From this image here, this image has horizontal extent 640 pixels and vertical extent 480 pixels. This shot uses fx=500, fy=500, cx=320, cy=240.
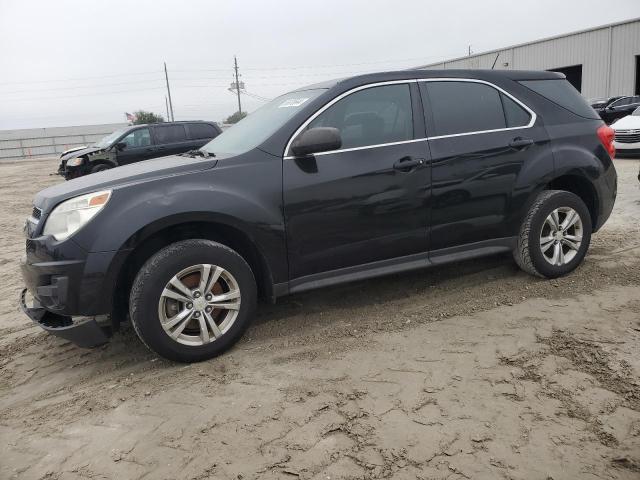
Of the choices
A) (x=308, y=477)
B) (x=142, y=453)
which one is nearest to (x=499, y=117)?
(x=308, y=477)

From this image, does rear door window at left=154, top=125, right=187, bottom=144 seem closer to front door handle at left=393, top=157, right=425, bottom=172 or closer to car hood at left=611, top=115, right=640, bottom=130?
front door handle at left=393, top=157, right=425, bottom=172

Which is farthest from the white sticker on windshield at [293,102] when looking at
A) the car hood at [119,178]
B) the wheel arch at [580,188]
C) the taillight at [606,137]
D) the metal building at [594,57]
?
the metal building at [594,57]

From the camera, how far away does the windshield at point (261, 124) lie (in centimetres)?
366

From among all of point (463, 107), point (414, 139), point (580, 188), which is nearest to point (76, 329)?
point (414, 139)

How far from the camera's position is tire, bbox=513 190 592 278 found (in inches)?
168

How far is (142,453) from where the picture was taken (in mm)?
2465

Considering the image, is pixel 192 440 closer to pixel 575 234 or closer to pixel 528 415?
pixel 528 415

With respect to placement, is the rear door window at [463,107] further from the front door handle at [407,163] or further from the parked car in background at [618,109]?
the parked car in background at [618,109]

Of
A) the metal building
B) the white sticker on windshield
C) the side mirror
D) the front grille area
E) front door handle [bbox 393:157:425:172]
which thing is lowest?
the front grille area

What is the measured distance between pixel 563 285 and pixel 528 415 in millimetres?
2121

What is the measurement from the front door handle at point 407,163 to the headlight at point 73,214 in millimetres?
2000

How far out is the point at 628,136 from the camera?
1231 centimetres

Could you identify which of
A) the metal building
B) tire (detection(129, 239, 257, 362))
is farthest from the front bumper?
the metal building

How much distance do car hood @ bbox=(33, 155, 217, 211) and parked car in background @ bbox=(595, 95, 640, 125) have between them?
1886 centimetres
